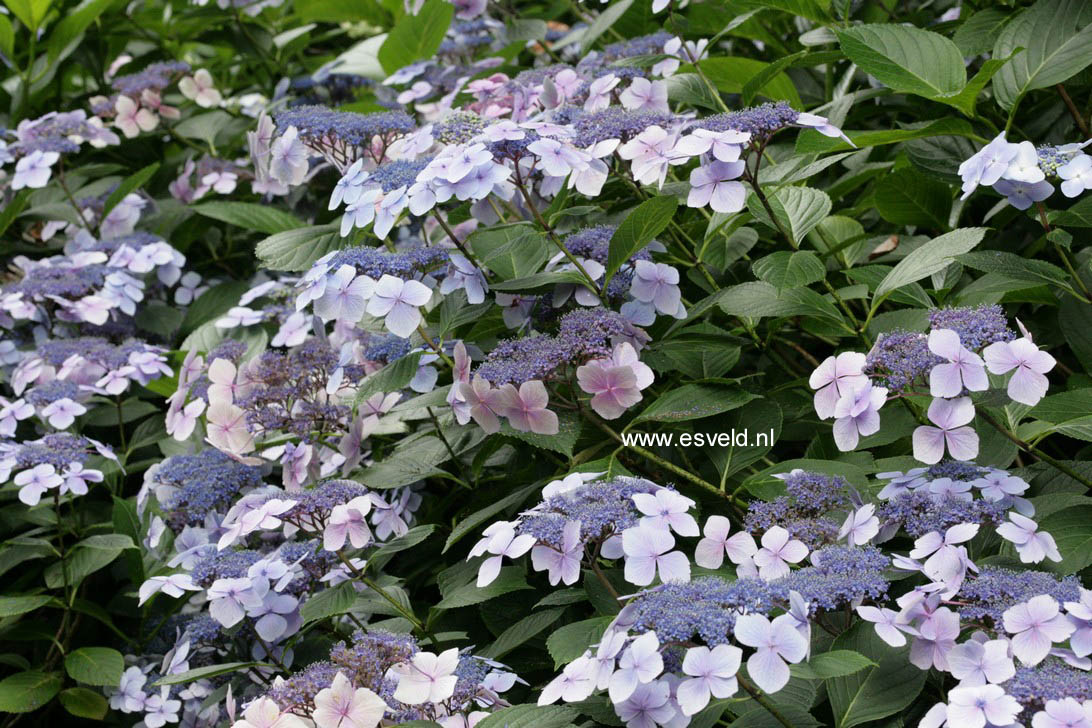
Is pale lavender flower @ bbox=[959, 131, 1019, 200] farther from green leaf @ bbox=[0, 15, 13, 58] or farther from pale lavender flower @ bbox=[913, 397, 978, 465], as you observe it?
green leaf @ bbox=[0, 15, 13, 58]

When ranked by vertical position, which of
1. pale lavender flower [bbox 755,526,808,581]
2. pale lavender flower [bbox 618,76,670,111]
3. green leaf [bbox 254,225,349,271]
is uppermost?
pale lavender flower [bbox 618,76,670,111]

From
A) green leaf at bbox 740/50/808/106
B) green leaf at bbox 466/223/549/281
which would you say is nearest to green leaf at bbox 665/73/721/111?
green leaf at bbox 740/50/808/106

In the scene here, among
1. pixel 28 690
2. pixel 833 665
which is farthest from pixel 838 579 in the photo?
pixel 28 690

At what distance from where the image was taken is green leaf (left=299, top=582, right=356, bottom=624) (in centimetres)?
141

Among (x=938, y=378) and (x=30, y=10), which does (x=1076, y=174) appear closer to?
(x=938, y=378)

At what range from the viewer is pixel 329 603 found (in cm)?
143

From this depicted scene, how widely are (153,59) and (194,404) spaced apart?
5.53 ft

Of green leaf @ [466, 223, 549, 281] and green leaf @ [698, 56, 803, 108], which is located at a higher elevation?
green leaf @ [698, 56, 803, 108]

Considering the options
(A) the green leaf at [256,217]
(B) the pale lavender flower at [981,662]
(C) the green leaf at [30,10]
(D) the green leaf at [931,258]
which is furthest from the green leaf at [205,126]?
(B) the pale lavender flower at [981,662]

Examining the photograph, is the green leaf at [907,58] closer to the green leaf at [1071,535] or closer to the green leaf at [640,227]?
the green leaf at [640,227]

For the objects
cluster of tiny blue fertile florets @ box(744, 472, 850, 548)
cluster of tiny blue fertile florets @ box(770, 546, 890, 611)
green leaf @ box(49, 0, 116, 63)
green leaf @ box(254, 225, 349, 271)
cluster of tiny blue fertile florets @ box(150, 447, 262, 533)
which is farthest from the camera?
green leaf @ box(49, 0, 116, 63)

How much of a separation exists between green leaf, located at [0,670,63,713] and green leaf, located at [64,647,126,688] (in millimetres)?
33

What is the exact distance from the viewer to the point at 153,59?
312 cm

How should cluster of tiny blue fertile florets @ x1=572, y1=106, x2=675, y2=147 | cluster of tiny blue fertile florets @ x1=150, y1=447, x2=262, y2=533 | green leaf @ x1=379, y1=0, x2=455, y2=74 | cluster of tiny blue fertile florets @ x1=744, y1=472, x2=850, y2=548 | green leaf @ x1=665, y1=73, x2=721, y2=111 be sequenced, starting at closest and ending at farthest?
cluster of tiny blue fertile florets @ x1=744, y1=472, x2=850, y2=548, cluster of tiny blue fertile florets @ x1=572, y1=106, x2=675, y2=147, cluster of tiny blue fertile florets @ x1=150, y1=447, x2=262, y2=533, green leaf @ x1=665, y1=73, x2=721, y2=111, green leaf @ x1=379, y1=0, x2=455, y2=74
